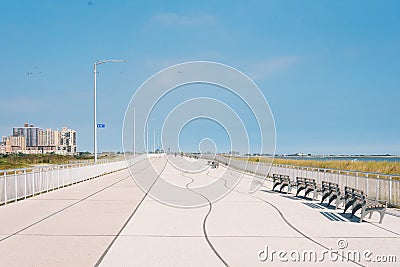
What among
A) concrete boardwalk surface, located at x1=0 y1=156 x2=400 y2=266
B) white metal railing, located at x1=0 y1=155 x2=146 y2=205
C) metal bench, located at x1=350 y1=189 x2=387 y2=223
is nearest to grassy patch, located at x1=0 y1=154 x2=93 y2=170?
white metal railing, located at x1=0 y1=155 x2=146 y2=205

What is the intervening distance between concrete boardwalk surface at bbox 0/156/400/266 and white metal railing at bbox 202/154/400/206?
2.30 meters

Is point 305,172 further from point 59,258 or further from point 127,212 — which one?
point 59,258

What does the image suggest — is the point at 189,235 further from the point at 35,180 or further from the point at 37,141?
the point at 37,141

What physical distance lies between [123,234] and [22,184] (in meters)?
9.09

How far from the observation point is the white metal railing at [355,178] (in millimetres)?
15242

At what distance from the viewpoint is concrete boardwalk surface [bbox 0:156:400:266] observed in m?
7.62

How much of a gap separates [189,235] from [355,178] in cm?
1078

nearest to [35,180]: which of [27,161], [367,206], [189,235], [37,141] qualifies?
[189,235]

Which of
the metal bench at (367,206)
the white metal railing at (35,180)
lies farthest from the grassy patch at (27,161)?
the metal bench at (367,206)

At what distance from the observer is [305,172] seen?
82.5 feet

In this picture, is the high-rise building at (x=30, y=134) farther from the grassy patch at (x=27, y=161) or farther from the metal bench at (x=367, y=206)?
the metal bench at (x=367, y=206)

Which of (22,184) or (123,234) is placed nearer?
(123,234)

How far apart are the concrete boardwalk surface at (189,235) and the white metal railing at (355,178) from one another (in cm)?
230

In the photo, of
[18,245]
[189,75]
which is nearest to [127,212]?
[18,245]
